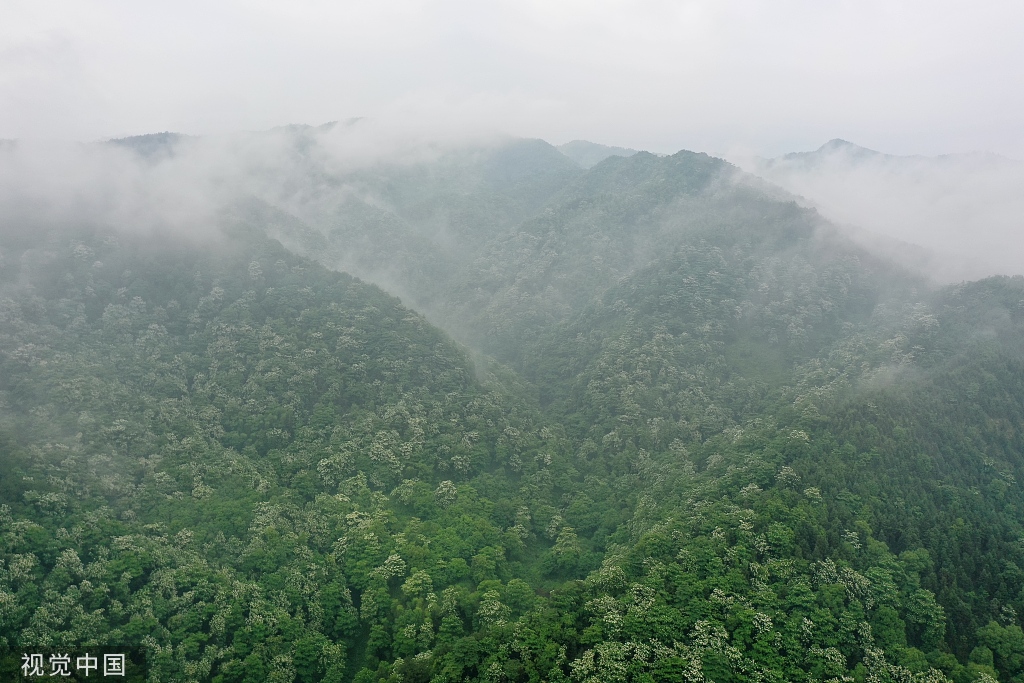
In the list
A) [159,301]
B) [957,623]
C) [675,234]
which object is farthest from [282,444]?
[675,234]

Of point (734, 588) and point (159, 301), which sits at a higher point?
point (159, 301)

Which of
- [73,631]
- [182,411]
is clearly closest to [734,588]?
[73,631]

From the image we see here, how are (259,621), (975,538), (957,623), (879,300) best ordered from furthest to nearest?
(879,300) < (975,538) < (259,621) < (957,623)

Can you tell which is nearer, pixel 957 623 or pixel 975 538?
pixel 957 623

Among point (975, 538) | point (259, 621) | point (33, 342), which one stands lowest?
point (259, 621)

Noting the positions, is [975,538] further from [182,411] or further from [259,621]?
[182,411]

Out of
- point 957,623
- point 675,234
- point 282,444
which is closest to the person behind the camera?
point 957,623
